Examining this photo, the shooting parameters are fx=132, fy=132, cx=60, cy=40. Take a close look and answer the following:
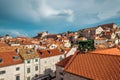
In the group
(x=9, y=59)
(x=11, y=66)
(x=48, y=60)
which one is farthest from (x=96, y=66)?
(x=48, y=60)

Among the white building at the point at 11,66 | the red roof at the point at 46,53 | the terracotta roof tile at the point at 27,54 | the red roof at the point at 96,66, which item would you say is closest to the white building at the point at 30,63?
the terracotta roof tile at the point at 27,54

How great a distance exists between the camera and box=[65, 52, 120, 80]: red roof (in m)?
20.7

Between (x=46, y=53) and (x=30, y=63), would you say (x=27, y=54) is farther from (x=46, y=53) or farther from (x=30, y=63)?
(x=46, y=53)

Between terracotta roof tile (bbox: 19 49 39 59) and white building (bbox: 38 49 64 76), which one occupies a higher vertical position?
terracotta roof tile (bbox: 19 49 39 59)

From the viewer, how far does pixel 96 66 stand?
76.5 ft

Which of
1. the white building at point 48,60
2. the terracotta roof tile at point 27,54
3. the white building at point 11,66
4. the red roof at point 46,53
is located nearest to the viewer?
the white building at point 11,66

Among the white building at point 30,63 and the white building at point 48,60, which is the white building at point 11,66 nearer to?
the white building at point 30,63

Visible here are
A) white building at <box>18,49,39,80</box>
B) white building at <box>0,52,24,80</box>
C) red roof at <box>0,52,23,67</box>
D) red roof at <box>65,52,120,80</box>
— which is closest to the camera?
red roof at <box>65,52,120,80</box>

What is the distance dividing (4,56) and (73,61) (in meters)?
25.2

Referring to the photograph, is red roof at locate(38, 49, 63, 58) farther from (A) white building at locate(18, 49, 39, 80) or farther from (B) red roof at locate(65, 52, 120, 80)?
(B) red roof at locate(65, 52, 120, 80)

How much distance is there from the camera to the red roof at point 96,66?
20.7 m

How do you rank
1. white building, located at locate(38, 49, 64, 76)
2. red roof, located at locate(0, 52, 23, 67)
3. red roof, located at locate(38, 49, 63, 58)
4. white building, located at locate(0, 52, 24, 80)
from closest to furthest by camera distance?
white building, located at locate(0, 52, 24, 80)
red roof, located at locate(0, 52, 23, 67)
white building, located at locate(38, 49, 64, 76)
red roof, located at locate(38, 49, 63, 58)

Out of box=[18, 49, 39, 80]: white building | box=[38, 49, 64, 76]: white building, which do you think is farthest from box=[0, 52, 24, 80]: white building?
box=[38, 49, 64, 76]: white building

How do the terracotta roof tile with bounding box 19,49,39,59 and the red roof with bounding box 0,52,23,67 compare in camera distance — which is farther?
the terracotta roof tile with bounding box 19,49,39,59
